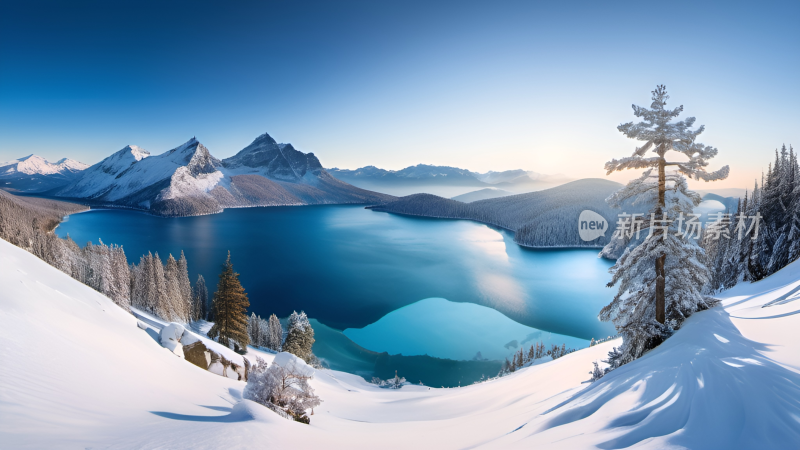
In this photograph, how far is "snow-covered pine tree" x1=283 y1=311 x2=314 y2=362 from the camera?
2750cm

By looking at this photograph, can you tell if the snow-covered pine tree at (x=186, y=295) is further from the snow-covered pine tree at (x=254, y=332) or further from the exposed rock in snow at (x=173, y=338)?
the exposed rock in snow at (x=173, y=338)

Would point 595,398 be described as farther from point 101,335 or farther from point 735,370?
→ point 101,335

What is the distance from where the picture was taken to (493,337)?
42344mm

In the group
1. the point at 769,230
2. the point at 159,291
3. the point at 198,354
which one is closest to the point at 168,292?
the point at 159,291

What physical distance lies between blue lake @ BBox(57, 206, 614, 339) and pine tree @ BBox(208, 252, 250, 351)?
21.1 m

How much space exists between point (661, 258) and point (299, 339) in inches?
1104

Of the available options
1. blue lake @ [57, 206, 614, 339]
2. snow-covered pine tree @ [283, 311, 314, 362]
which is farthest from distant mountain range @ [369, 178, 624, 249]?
snow-covered pine tree @ [283, 311, 314, 362]

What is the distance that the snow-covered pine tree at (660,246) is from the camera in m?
9.48

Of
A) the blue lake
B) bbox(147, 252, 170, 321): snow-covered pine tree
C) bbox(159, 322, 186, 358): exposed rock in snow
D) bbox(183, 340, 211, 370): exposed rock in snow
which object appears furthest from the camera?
the blue lake

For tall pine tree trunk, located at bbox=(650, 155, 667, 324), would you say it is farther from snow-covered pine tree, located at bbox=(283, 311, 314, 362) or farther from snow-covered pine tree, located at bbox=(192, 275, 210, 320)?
snow-covered pine tree, located at bbox=(192, 275, 210, 320)

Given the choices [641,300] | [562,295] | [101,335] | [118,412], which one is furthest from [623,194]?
[562,295]

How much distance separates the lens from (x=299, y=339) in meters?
28.0

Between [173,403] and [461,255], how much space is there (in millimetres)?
87457

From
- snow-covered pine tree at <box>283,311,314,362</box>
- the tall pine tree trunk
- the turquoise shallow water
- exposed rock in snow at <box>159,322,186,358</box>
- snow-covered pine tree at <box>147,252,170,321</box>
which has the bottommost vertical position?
the turquoise shallow water
